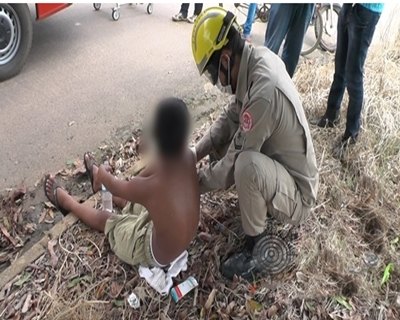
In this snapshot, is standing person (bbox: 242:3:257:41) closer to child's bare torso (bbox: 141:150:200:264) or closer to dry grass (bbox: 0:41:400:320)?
dry grass (bbox: 0:41:400:320)

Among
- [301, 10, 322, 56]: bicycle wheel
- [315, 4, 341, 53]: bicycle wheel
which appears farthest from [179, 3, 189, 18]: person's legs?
[315, 4, 341, 53]: bicycle wheel

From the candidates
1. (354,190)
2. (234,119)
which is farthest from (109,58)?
(354,190)

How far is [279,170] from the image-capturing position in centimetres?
231

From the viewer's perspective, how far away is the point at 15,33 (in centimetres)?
411

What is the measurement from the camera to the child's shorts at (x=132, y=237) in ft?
8.05

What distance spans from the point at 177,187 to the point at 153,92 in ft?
7.85

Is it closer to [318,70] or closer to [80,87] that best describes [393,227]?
[318,70]

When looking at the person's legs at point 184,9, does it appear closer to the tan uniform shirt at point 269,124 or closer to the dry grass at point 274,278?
the dry grass at point 274,278

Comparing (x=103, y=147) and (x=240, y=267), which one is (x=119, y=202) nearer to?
(x=103, y=147)

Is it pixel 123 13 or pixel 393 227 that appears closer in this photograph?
pixel 393 227

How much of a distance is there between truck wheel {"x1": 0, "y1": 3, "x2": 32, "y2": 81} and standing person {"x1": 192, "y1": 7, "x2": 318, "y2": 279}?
2514mm

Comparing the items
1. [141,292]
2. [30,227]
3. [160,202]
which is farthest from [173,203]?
[30,227]

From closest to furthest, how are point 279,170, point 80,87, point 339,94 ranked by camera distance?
1. point 279,170
2. point 339,94
3. point 80,87

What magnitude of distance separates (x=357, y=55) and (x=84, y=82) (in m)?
2.58
